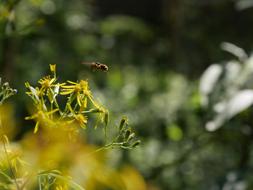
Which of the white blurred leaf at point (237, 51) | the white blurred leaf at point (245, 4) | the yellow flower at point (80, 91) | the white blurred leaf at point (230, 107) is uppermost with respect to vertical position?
the white blurred leaf at point (245, 4)

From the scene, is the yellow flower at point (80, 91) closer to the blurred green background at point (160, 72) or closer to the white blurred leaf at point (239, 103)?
the blurred green background at point (160, 72)

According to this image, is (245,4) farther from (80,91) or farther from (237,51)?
(80,91)

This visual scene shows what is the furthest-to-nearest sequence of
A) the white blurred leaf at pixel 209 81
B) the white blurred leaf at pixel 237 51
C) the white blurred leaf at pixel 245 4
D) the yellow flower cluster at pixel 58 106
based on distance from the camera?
the white blurred leaf at pixel 245 4, the white blurred leaf at pixel 237 51, the white blurred leaf at pixel 209 81, the yellow flower cluster at pixel 58 106

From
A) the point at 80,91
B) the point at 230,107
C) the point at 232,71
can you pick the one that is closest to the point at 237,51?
the point at 232,71

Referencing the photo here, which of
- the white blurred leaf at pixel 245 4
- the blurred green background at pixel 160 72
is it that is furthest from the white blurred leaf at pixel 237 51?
the white blurred leaf at pixel 245 4

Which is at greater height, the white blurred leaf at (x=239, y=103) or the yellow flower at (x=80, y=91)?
the white blurred leaf at (x=239, y=103)

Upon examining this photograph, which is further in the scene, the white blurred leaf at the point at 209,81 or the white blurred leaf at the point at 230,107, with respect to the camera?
the white blurred leaf at the point at 209,81

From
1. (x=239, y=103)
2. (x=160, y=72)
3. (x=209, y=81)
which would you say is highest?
(x=160, y=72)

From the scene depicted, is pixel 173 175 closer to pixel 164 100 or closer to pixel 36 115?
pixel 164 100

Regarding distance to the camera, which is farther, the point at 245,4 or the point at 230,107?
the point at 245,4
